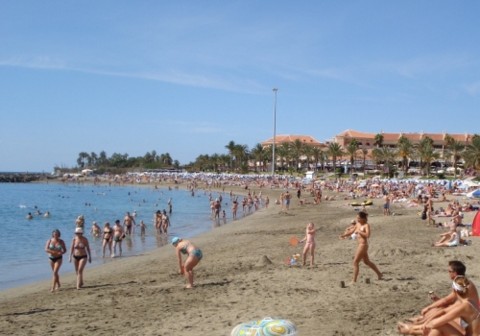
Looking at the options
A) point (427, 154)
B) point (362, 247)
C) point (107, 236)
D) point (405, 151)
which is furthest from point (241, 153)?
point (362, 247)

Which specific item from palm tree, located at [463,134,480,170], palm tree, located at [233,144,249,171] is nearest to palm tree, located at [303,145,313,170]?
palm tree, located at [233,144,249,171]

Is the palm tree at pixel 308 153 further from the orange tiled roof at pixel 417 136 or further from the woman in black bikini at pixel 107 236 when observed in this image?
the woman in black bikini at pixel 107 236

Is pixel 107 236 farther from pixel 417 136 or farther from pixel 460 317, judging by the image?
pixel 417 136

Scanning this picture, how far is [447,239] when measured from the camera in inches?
543

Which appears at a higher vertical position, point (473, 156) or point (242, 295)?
point (473, 156)

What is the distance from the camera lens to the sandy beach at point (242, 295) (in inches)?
279

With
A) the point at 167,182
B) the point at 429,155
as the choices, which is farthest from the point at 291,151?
the point at 429,155

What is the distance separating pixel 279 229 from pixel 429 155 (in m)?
50.8

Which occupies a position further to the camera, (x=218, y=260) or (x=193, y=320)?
(x=218, y=260)

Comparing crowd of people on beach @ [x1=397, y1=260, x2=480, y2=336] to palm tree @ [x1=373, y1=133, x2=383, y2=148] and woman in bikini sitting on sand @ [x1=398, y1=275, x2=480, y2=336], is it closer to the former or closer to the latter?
woman in bikini sitting on sand @ [x1=398, y1=275, x2=480, y2=336]

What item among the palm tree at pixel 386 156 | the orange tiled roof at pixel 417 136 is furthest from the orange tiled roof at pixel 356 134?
the palm tree at pixel 386 156

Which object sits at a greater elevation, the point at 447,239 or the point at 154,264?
the point at 447,239

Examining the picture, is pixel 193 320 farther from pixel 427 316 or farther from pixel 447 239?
pixel 447 239

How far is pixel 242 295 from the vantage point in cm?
865
